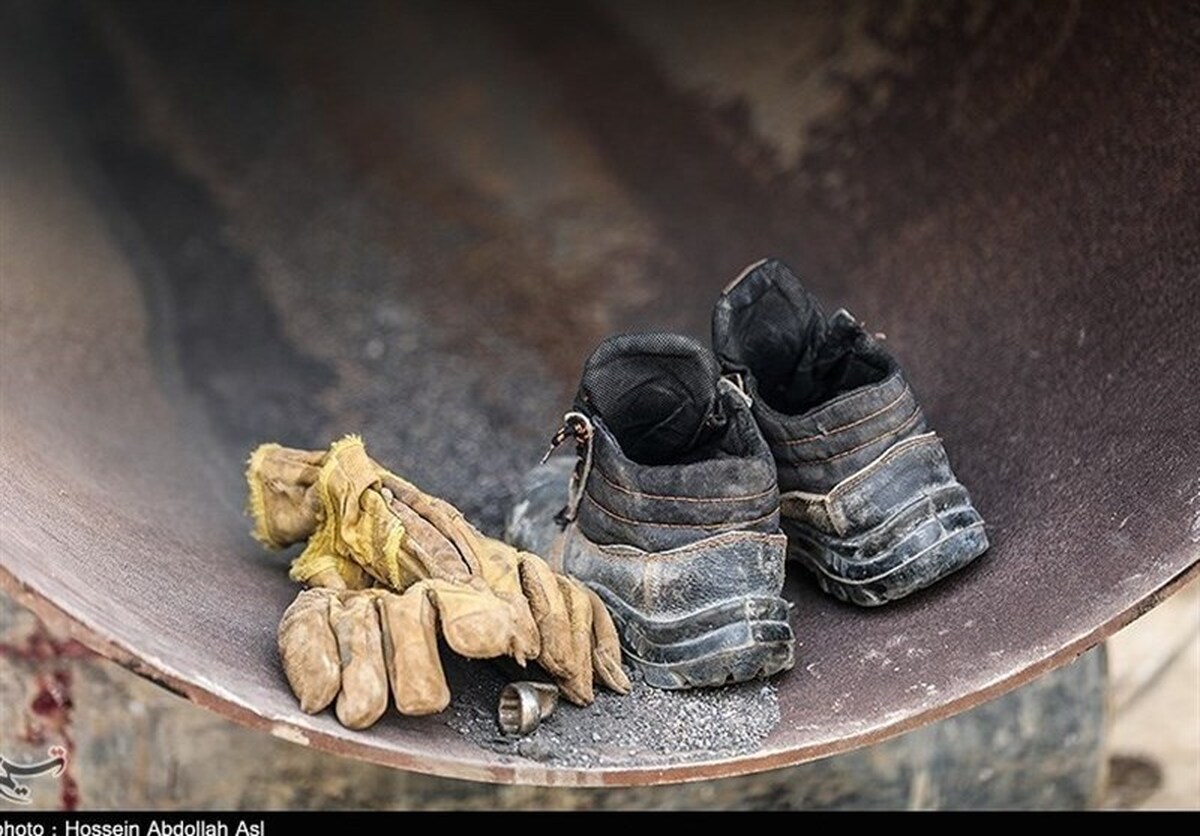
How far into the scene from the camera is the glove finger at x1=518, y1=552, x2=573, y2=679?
1483 millimetres

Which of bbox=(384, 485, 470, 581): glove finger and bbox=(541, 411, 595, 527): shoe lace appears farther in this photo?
bbox=(541, 411, 595, 527): shoe lace

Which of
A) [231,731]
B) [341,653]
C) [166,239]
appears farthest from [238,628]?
[166,239]

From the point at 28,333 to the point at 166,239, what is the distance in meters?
0.72

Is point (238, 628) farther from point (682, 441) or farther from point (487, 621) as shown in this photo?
point (682, 441)

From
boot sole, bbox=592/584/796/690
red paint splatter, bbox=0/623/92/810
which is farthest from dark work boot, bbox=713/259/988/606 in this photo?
red paint splatter, bbox=0/623/92/810

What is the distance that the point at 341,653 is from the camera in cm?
141

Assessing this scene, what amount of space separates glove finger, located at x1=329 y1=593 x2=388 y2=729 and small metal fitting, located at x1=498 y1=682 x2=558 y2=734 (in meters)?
0.12

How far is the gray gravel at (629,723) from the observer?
56.6 inches

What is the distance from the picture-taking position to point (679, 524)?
60.8 inches

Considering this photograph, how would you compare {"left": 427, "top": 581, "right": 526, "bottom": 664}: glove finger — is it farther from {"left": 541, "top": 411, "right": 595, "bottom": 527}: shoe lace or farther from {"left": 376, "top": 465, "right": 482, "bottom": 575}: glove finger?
{"left": 541, "top": 411, "right": 595, "bottom": 527}: shoe lace

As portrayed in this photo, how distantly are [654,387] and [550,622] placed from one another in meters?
0.30

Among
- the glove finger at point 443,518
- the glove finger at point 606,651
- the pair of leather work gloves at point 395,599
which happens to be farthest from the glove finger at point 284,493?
the glove finger at point 606,651

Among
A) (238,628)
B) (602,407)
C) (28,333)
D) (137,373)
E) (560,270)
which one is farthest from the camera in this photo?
(560,270)
